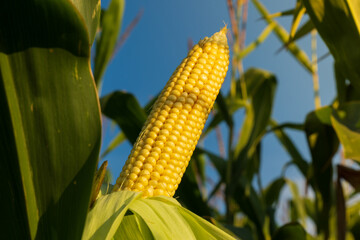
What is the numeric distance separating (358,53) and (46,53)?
113 cm

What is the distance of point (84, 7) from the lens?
0.64m

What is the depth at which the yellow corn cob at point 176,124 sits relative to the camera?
33.9 inches

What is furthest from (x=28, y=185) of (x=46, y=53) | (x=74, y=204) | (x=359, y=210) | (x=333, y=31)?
(x=359, y=210)

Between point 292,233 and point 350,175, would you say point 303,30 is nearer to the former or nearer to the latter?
point 350,175

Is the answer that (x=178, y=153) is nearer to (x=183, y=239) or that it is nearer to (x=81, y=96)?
(x=183, y=239)

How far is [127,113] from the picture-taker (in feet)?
5.55

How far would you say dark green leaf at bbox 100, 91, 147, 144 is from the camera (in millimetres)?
1666

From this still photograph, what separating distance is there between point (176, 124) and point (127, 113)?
31.5 inches

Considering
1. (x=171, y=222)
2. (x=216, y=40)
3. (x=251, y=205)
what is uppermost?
(x=216, y=40)

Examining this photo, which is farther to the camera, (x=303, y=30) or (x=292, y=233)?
(x=303, y=30)

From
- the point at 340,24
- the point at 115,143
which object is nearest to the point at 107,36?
the point at 115,143

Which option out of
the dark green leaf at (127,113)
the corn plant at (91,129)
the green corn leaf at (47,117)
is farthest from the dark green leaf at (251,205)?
the green corn leaf at (47,117)

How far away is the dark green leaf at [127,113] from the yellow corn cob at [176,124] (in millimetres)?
648

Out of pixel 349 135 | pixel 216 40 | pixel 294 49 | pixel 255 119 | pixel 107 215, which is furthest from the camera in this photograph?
pixel 294 49
